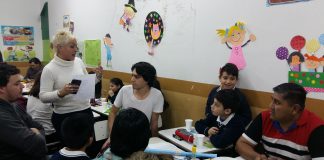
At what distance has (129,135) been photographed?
1272mm

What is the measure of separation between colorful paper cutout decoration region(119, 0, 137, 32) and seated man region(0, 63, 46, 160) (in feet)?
7.72

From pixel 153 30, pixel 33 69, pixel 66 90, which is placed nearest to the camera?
pixel 66 90

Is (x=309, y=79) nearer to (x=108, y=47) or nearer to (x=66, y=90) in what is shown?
(x=66, y=90)

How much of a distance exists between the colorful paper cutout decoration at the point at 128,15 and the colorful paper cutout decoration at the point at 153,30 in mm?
356

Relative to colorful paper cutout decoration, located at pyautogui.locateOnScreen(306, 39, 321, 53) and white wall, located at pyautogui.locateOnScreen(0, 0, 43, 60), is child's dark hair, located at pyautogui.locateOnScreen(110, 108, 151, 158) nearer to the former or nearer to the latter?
colorful paper cutout decoration, located at pyautogui.locateOnScreen(306, 39, 321, 53)

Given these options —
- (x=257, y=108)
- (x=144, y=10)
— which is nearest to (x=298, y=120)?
(x=257, y=108)

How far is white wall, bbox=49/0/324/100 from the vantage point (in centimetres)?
230

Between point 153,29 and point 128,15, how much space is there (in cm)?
62

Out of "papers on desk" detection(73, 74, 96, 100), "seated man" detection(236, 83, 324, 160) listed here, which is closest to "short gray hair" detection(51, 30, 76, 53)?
"papers on desk" detection(73, 74, 96, 100)

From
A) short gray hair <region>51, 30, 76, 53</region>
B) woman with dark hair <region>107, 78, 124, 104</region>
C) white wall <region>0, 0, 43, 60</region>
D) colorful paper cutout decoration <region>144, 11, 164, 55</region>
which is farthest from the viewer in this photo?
white wall <region>0, 0, 43, 60</region>

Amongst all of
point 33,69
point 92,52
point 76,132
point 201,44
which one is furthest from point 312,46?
point 33,69

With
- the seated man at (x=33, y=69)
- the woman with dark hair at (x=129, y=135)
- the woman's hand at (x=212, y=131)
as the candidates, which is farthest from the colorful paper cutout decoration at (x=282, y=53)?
the seated man at (x=33, y=69)

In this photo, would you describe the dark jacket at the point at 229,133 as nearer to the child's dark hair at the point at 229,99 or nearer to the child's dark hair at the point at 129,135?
the child's dark hair at the point at 229,99

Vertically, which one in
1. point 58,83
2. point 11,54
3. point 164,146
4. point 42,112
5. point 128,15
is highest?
point 128,15
